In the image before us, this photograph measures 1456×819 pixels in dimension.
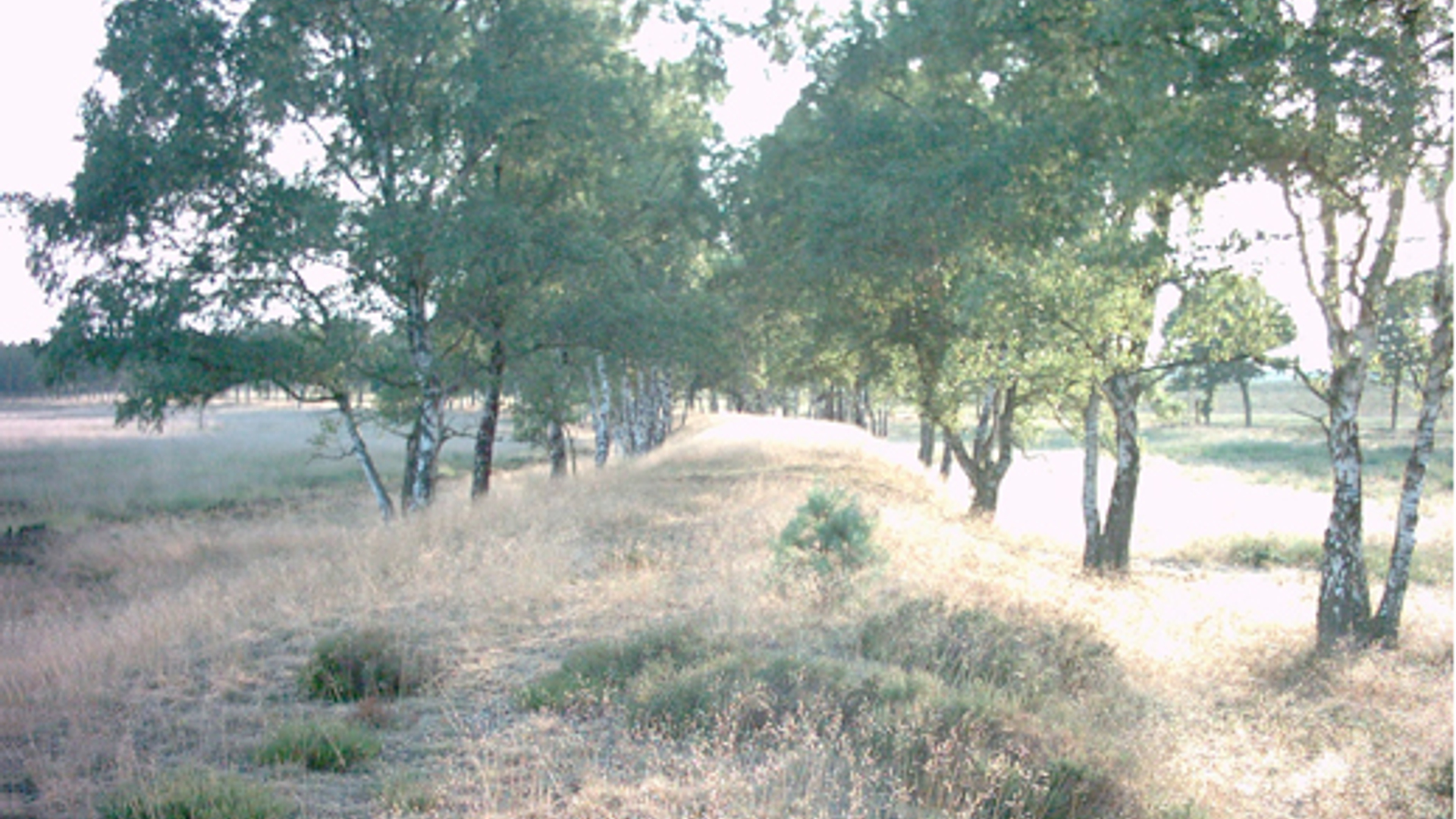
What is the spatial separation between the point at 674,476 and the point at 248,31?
1199cm

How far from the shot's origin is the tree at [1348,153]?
9.98 m

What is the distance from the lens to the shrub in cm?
648

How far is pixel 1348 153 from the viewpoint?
423 inches

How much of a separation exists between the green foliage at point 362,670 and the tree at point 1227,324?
10982mm

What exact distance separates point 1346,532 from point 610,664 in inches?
378

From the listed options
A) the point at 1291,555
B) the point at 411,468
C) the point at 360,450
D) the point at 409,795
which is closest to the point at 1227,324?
the point at 1291,555

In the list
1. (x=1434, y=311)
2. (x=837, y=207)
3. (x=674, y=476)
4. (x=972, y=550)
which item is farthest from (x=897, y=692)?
(x=674, y=476)

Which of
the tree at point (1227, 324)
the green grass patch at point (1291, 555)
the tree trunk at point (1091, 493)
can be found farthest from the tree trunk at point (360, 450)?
the green grass patch at point (1291, 555)

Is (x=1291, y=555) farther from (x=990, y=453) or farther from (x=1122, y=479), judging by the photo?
(x=1122, y=479)

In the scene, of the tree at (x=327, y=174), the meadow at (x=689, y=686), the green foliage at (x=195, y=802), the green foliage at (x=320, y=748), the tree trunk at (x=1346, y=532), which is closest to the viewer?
the green foliage at (x=195, y=802)

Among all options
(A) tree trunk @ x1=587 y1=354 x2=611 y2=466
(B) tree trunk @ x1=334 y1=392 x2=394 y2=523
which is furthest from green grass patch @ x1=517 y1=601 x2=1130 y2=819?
(A) tree trunk @ x1=587 y1=354 x2=611 y2=466

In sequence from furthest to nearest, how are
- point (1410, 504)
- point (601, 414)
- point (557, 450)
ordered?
point (601, 414), point (557, 450), point (1410, 504)

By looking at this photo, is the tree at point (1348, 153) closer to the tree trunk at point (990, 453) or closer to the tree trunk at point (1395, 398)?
the tree trunk at point (1395, 398)

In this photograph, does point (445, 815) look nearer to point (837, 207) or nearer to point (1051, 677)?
point (1051, 677)
